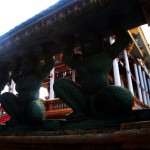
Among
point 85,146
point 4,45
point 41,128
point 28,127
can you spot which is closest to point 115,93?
point 85,146

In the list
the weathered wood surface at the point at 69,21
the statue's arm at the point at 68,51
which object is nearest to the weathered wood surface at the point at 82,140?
the statue's arm at the point at 68,51

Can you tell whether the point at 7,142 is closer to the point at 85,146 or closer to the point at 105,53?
the point at 85,146

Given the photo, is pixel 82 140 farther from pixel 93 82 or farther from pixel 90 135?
pixel 93 82

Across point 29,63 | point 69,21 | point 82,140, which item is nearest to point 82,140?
point 82,140

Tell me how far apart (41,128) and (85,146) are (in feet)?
2.75

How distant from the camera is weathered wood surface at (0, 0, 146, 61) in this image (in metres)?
1.89

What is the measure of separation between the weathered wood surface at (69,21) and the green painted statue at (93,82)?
13 cm

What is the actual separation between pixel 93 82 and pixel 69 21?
2.09 feet

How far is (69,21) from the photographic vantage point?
Answer: 2035 millimetres

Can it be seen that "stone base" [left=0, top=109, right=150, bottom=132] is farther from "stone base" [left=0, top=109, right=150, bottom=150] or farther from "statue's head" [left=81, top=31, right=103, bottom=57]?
"statue's head" [left=81, top=31, right=103, bottom=57]

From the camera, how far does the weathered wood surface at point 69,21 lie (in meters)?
1.89

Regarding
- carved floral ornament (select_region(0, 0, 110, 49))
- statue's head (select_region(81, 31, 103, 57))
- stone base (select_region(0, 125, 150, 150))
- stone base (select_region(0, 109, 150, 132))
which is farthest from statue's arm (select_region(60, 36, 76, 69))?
stone base (select_region(0, 125, 150, 150))

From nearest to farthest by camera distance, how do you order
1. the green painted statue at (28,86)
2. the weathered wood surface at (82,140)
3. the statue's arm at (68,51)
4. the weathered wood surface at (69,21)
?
the weathered wood surface at (82,140), the weathered wood surface at (69,21), the statue's arm at (68,51), the green painted statue at (28,86)

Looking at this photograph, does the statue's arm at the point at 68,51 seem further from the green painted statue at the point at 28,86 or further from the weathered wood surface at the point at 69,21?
the green painted statue at the point at 28,86
